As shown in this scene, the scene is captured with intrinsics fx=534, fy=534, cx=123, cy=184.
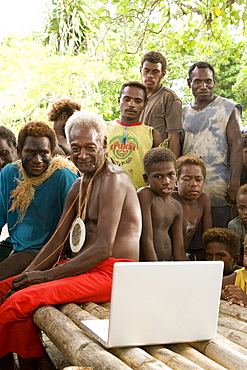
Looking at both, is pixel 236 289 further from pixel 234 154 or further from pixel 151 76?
pixel 151 76

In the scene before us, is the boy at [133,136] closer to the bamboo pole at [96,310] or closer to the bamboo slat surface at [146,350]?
the bamboo pole at [96,310]

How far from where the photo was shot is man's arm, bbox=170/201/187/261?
4094 mm

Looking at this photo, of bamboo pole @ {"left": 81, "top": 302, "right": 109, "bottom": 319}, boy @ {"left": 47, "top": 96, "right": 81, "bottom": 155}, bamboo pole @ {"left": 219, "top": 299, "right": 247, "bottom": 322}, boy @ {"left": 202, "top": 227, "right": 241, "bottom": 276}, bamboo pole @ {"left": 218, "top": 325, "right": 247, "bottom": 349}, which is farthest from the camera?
boy @ {"left": 47, "top": 96, "right": 81, "bottom": 155}

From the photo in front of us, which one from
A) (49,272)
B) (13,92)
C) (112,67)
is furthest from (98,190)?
(112,67)

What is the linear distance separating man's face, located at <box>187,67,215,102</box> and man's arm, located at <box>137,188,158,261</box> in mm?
1213

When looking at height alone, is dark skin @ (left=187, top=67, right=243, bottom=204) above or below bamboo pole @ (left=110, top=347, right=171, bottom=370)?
above

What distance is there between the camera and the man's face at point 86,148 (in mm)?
3359

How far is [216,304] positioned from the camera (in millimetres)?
2309

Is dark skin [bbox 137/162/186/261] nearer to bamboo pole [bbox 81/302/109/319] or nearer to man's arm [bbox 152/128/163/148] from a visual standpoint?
man's arm [bbox 152/128/163/148]

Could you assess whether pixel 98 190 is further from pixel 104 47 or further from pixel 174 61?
pixel 174 61

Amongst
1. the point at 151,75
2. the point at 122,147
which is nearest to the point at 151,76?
the point at 151,75

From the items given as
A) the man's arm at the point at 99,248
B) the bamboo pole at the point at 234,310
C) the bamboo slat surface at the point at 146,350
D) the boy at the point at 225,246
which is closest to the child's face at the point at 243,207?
the boy at the point at 225,246

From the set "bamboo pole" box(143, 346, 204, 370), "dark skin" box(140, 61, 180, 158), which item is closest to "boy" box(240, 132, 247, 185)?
"dark skin" box(140, 61, 180, 158)

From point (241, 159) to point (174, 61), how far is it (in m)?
9.39
